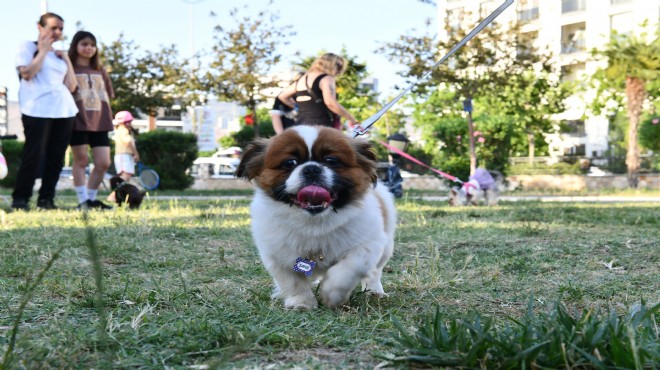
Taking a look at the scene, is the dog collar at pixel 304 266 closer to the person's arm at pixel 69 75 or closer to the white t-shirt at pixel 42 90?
the white t-shirt at pixel 42 90

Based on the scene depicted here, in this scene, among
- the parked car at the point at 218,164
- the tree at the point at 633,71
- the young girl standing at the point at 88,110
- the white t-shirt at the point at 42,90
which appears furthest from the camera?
the parked car at the point at 218,164

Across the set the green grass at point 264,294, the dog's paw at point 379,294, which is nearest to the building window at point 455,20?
the green grass at point 264,294

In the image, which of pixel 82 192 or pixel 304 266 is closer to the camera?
pixel 304 266

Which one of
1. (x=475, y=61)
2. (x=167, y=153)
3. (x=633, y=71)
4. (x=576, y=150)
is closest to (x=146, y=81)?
(x=167, y=153)

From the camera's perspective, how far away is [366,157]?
3.14m

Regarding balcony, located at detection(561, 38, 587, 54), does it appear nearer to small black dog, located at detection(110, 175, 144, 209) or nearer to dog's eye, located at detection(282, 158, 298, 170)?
small black dog, located at detection(110, 175, 144, 209)

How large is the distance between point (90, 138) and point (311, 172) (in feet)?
19.7

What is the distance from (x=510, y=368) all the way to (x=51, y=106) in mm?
6758

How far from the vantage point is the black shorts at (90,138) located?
309 inches

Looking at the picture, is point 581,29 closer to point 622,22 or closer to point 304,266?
point 622,22

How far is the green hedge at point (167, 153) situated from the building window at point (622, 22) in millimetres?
26371

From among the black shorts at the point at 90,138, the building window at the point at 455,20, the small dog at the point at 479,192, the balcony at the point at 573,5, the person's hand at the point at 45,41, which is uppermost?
the balcony at the point at 573,5

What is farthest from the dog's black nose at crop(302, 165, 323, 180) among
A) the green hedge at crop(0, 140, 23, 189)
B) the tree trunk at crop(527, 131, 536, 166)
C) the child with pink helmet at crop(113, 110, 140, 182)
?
the tree trunk at crop(527, 131, 536, 166)

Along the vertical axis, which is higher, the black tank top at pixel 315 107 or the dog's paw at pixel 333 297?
the black tank top at pixel 315 107
